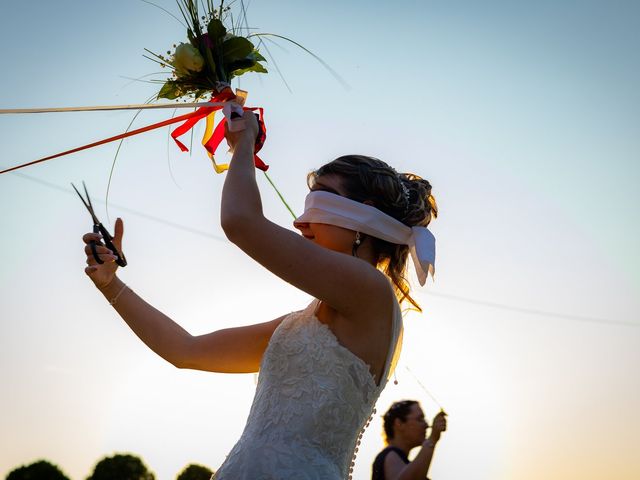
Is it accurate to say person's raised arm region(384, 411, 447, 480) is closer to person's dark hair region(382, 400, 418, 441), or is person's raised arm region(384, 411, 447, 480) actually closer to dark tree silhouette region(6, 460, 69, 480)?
person's dark hair region(382, 400, 418, 441)

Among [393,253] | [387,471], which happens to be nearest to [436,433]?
[387,471]

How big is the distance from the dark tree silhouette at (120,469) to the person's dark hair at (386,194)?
11.4 meters

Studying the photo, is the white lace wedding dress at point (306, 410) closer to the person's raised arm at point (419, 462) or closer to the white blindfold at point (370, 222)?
the white blindfold at point (370, 222)

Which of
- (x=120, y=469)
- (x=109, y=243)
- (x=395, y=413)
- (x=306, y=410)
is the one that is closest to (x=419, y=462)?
(x=395, y=413)

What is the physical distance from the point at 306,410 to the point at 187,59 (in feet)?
5.12

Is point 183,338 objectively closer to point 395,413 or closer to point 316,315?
point 316,315

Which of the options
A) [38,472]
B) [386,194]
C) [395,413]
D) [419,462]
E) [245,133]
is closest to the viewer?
[245,133]

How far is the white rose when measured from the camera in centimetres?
329

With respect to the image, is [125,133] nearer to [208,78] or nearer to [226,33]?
[208,78]

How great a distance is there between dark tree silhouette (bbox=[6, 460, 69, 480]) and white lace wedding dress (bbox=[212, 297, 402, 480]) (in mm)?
11415

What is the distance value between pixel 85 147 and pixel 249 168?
82 centimetres

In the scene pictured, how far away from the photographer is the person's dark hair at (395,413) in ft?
22.2

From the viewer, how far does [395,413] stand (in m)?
6.86

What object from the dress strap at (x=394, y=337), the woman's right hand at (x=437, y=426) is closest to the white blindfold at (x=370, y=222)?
the dress strap at (x=394, y=337)
